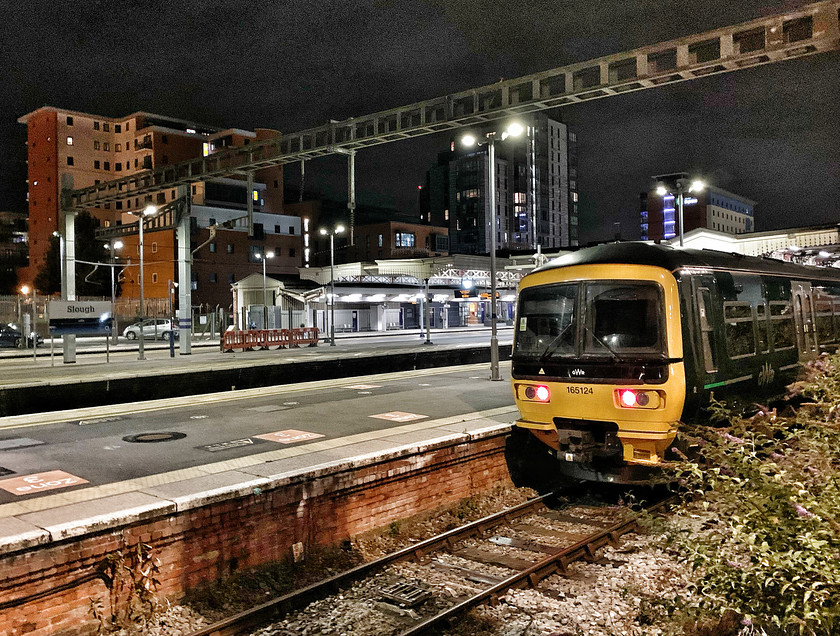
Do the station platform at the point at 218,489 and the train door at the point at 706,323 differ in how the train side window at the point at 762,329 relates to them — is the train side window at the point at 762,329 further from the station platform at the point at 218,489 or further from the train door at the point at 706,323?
the station platform at the point at 218,489

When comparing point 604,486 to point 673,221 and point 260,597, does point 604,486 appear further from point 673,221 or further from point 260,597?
point 673,221

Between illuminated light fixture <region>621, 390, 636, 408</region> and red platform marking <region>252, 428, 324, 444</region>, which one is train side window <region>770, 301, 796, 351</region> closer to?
illuminated light fixture <region>621, 390, 636, 408</region>

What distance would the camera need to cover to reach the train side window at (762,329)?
10.9 metres

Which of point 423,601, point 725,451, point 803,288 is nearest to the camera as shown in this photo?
point 725,451

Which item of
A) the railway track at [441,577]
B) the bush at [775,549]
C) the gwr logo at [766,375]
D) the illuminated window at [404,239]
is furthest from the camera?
the illuminated window at [404,239]

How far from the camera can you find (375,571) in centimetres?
772

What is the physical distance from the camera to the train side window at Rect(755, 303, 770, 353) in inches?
428

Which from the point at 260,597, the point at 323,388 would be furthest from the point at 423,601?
the point at 323,388

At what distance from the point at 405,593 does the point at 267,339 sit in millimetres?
31504

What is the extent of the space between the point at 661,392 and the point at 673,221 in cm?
13893

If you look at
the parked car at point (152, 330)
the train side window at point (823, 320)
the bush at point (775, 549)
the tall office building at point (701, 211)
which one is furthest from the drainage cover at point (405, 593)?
the tall office building at point (701, 211)

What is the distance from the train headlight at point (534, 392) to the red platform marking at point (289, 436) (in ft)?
10.9

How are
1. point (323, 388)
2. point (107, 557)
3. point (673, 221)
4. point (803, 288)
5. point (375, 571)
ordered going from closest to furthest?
point (107, 557) → point (375, 571) → point (803, 288) → point (323, 388) → point (673, 221)

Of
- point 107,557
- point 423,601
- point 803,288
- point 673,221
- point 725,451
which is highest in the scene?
point 673,221
